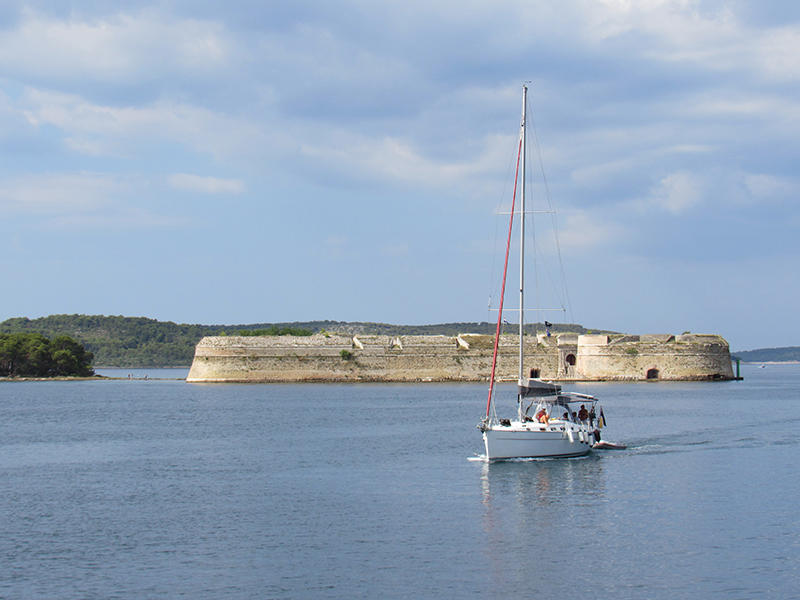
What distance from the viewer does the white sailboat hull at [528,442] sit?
21.2 metres

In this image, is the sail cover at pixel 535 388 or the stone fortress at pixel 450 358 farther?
the stone fortress at pixel 450 358

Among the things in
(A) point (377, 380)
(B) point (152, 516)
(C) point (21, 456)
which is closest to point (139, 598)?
(B) point (152, 516)

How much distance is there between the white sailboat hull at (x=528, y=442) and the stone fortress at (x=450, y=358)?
139ft

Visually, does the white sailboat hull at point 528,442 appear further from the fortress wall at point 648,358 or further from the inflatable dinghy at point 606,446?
the fortress wall at point 648,358

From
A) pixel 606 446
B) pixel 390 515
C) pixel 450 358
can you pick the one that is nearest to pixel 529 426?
pixel 606 446

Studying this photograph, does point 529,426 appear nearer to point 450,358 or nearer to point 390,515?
point 390,515

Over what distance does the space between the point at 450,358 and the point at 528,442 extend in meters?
45.8

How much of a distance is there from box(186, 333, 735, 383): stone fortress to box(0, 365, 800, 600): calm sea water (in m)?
33.4

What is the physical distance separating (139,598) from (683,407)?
3359cm

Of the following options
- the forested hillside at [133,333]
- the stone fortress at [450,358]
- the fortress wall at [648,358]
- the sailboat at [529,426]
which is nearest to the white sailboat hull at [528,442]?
the sailboat at [529,426]

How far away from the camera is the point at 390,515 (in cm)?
1578

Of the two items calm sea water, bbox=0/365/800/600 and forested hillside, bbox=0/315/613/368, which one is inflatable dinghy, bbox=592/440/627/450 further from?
forested hillside, bbox=0/315/613/368

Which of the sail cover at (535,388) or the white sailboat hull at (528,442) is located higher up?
the sail cover at (535,388)

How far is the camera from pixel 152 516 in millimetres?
15984
